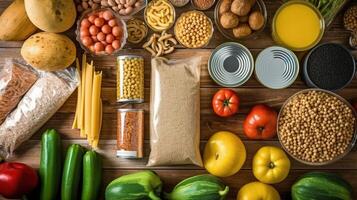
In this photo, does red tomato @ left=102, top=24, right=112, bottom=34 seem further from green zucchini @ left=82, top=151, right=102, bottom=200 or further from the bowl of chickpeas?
green zucchini @ left=82, top=151, right=102, bottom=200

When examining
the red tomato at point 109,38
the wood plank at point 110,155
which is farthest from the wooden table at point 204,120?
the red tomato at point 109,38

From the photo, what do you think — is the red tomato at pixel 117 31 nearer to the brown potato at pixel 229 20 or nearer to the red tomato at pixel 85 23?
the red tomato at pixel 85 23

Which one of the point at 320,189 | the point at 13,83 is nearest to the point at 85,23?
the point at 13,83

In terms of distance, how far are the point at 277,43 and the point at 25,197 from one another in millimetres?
1012

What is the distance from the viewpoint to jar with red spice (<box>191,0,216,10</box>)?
4.98 feet

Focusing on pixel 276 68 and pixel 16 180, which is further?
pixel 276 68

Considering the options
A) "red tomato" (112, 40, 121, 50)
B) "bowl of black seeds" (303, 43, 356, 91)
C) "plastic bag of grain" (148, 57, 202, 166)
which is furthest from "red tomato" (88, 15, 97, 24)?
"bowl of black seeds" (303, 43, 356, 91)

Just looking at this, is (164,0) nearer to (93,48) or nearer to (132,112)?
(93,48)

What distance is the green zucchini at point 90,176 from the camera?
4.80 ft

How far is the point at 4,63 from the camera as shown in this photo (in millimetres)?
1523

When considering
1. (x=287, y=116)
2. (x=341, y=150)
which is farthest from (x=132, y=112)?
(x=341, y=150)

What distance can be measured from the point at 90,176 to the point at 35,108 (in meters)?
0.29

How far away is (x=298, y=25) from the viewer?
153cm

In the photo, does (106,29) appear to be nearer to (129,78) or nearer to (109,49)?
(109,49)
